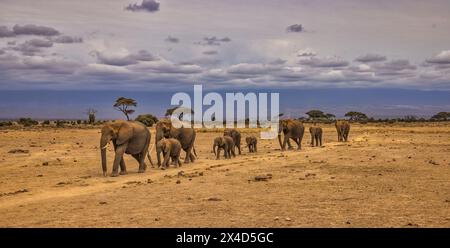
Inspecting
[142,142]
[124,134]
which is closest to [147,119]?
[142,142]

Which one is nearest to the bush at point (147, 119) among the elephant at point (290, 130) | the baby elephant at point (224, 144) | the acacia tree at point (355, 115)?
the acacia tree at point (355, 115)

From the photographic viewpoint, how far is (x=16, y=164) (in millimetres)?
27078

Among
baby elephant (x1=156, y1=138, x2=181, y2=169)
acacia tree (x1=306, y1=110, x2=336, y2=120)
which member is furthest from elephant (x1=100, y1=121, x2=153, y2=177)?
acacia tree (x1=306, y1=110, x2=336, y2=120)

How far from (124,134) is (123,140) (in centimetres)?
29

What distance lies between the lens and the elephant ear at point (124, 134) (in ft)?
75.5

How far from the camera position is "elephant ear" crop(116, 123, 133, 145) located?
75.5 ft

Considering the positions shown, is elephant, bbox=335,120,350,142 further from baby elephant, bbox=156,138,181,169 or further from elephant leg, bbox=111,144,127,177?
elephant leg, bbox=111,144,127,177

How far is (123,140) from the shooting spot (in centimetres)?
2308

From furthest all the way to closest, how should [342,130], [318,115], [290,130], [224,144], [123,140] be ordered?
[318,115]
[342,130]
[290,130]
[224,144]
[123,140]

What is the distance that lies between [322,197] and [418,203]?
104 inches

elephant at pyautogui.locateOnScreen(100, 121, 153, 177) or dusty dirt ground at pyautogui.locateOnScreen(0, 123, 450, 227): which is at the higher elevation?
elephant at pyautogui.locateOnScreen(100, 121, 153, 177)

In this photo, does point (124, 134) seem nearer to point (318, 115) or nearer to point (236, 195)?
point (236, 195)

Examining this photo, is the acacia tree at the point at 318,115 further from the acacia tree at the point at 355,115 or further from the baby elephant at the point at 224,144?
the baby elephant at the point at 224,144
